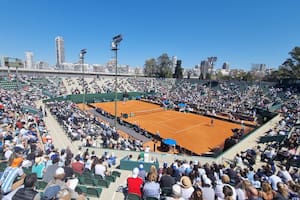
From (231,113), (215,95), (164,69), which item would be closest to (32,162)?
(231,113)

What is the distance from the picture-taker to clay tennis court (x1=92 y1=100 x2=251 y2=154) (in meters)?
21.4

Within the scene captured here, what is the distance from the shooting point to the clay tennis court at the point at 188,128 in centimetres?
2142

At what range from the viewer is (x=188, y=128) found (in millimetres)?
27312

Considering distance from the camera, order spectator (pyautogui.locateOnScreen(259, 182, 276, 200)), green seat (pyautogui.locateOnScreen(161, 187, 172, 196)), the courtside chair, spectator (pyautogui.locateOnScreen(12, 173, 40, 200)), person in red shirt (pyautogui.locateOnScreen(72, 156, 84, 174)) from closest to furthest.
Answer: spectator (pyautogui.locateOnScreen(12, 173, 40, 200)), spectator (pyautogui.locateOnScreen(259, 182, 276, 200)), green seat (pyautogui.locateOnScreen(161, 187, 172, 196)), person in red shirt (pyautogui.locateOnScreen(72, 156, 84, 174)), the courtside chair

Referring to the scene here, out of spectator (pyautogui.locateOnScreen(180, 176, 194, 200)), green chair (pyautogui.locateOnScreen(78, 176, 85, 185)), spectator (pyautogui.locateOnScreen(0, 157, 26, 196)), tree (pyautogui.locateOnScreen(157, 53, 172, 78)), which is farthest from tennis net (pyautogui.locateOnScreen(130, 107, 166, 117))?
tree (pyautogui.locateOnScreen(157, 53, 172, 78))

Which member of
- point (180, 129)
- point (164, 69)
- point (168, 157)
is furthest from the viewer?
point (164, 69)

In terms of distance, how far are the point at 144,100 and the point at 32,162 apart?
4140 centimetres

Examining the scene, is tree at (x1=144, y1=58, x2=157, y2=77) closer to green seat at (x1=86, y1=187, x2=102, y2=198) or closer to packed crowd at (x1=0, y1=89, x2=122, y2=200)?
packed crowd at (x1=0, y1=89, x2=122, y2=200)

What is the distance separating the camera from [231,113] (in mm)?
34219

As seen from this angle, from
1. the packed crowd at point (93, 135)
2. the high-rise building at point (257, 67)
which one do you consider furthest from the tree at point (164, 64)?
the packed crowd at point (93, 135)

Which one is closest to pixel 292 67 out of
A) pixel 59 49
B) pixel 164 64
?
pixel 164 64

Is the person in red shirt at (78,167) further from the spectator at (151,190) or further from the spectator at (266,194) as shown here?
the spectator at (266,194)

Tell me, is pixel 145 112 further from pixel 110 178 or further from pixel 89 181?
pixel 89 181

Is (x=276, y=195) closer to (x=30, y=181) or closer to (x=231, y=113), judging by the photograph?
(x=30, y=181)
